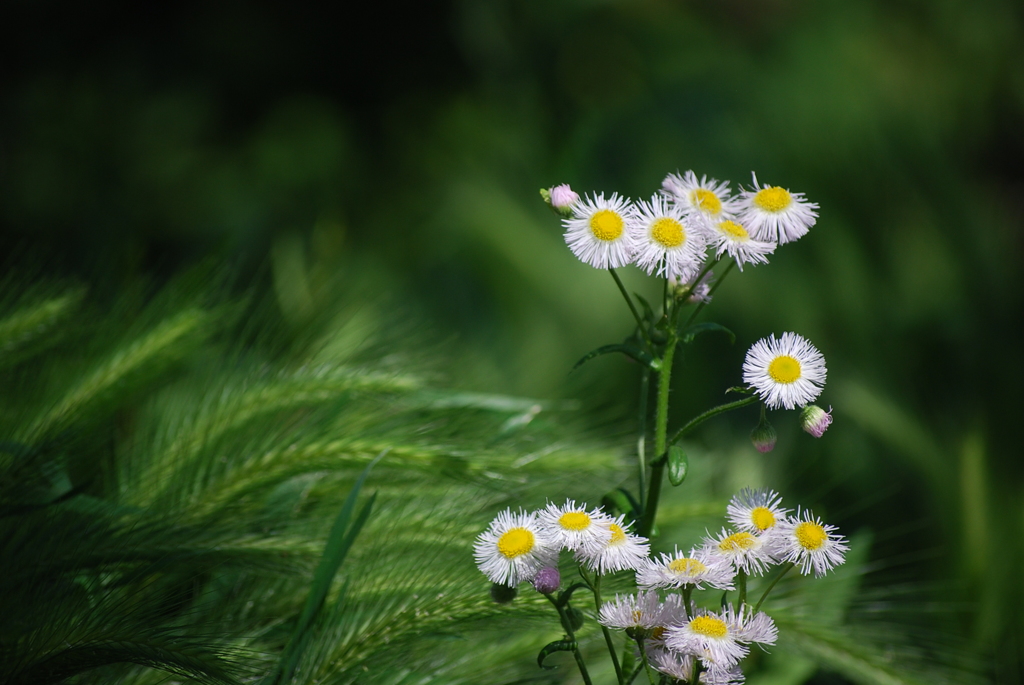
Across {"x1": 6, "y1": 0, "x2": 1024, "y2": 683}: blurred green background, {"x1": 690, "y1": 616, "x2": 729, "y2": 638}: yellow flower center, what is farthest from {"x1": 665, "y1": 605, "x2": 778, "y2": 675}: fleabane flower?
{"x1": 6, "y1": 0, "x2": 1024, "y2": 683}: blurred green background

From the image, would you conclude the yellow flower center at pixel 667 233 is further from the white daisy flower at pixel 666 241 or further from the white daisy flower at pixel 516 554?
the white daisy flower at pixel 516 554

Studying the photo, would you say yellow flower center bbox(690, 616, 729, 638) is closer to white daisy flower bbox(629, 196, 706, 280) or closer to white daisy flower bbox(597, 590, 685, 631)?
white daisy flower bbox(597, 590, 685, 631)

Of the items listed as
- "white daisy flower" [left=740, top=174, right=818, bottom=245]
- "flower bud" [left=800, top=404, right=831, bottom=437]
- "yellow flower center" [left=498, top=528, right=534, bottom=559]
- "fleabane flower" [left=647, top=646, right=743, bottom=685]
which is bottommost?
"fleabane flower" [left=647, top=646, right=743, bottom=685]

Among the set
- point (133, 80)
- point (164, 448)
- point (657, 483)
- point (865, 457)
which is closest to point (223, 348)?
point (164, 448)

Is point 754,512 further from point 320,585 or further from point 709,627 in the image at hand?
point 320,585

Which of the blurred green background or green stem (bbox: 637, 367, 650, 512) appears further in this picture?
the blurred green background

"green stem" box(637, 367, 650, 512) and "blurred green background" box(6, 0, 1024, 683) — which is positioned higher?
"blurred green background" box(6, 0, 1024, 683)

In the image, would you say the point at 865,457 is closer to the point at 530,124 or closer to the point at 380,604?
the point at 380,604

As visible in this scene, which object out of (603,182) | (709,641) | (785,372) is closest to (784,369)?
(785,372)
